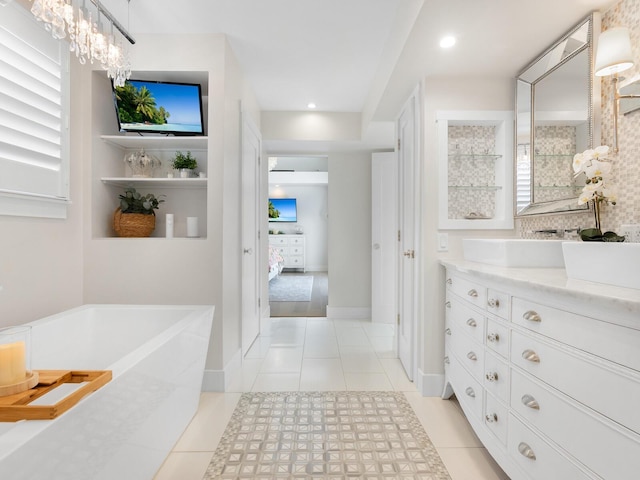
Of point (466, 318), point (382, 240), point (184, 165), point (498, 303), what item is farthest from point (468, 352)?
point (382, 240)

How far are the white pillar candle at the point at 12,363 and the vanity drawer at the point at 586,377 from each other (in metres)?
1.87

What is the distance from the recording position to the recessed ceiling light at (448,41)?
6.62 feet

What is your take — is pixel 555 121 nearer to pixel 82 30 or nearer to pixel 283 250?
pixel 82 30

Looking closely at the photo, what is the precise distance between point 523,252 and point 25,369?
2.25 metres

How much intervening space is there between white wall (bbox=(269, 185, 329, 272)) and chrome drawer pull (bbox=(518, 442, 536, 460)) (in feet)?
28.1

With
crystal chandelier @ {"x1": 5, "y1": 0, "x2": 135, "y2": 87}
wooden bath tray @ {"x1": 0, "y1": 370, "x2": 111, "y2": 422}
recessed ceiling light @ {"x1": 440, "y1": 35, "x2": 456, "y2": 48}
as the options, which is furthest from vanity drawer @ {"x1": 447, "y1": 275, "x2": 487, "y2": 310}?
crystal chandelier @ {"x1": 5, "y1": 0, "x2": 135, "y2": 87}

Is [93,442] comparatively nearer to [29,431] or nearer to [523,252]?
[29,431]

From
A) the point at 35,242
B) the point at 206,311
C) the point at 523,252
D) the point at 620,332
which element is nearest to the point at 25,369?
the point at 206,311

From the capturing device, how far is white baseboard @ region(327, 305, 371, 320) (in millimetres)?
4754

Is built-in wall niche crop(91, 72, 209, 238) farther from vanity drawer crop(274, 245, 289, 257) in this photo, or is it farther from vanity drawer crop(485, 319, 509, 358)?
vanity drawer crop(274, 245, 289, 257)

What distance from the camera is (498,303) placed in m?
1.68

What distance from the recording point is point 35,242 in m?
2.10

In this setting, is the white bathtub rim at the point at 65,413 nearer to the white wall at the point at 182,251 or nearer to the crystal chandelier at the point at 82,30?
the white wall at the point at 182,251

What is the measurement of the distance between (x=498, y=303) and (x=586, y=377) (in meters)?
0.59
